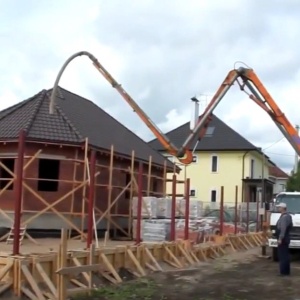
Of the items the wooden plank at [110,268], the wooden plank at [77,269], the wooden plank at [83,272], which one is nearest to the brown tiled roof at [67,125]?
the wooden plank at [110,268]

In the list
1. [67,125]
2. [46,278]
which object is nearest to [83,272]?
[46,278]

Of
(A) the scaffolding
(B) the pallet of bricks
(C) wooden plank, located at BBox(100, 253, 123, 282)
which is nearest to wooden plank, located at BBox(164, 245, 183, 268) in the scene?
(B) the pallet of bricks

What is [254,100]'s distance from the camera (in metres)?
24.1

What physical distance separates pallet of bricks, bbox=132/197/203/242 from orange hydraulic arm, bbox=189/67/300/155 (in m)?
2.95

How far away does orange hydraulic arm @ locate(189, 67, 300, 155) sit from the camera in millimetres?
23875

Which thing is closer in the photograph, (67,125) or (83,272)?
(83,272)

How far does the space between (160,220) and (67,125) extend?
201 inches

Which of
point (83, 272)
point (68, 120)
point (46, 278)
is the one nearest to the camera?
point (46, 278)

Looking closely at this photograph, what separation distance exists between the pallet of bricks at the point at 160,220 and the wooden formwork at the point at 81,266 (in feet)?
3.60

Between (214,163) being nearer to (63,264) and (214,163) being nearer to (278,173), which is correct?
(278,173)

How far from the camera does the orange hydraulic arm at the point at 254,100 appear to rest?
78.3ft

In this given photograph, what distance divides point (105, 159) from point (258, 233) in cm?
1015

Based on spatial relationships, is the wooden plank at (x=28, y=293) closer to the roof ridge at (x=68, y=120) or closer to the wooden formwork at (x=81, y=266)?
the wooden formwork at (x=81, y=266)

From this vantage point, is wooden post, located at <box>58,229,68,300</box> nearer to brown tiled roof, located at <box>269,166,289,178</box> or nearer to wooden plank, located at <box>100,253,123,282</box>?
wooden plank, located at <box>100,253,123,282</box>
